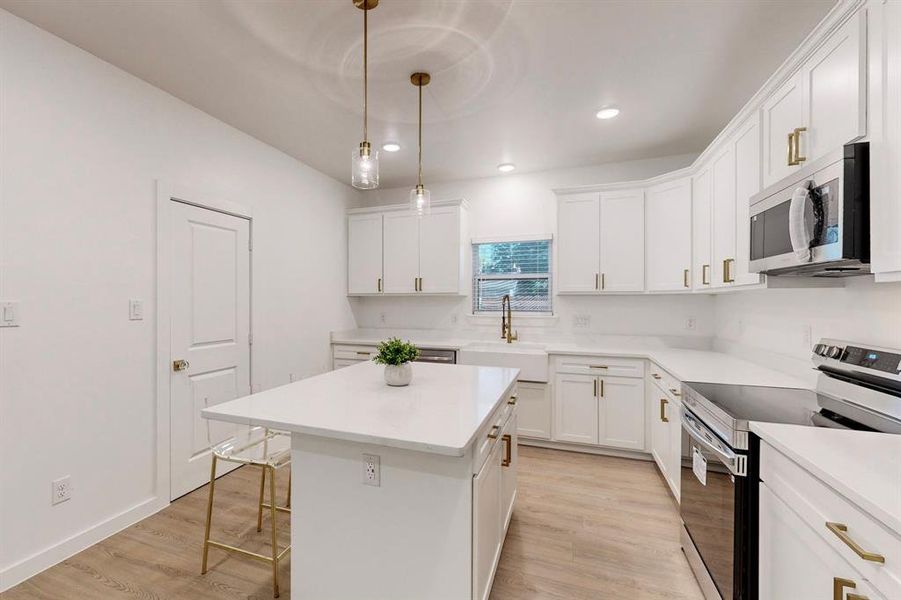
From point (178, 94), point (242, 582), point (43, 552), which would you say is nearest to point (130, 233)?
point (178, 94)

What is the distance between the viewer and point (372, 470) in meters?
1.47

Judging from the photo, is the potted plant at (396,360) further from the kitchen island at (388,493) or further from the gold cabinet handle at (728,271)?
the gold cabinet handle at (728,271)

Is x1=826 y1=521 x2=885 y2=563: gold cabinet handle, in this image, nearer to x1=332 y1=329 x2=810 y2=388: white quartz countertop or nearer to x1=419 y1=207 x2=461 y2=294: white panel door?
x1=332 y1=329 x2=810 y2=388: white quartz countertop

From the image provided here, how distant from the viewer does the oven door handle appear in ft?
4.78

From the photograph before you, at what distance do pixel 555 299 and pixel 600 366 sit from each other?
0.94m

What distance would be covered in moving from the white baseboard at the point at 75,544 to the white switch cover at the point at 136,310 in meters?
1.18

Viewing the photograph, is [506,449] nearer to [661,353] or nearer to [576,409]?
[576,409]

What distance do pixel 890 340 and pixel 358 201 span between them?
15.3 ft

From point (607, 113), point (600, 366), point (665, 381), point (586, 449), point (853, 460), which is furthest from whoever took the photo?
point (586, 449)

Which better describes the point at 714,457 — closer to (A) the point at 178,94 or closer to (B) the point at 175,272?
(B) the point at 175,272

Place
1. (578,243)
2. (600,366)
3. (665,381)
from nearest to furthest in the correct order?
(665,381)
(600,366)
(578,243)

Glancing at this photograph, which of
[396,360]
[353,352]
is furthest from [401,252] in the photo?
[396,360]

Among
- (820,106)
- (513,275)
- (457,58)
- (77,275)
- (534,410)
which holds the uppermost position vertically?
(457,58)

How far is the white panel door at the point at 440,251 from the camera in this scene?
→ 13.7 ft
